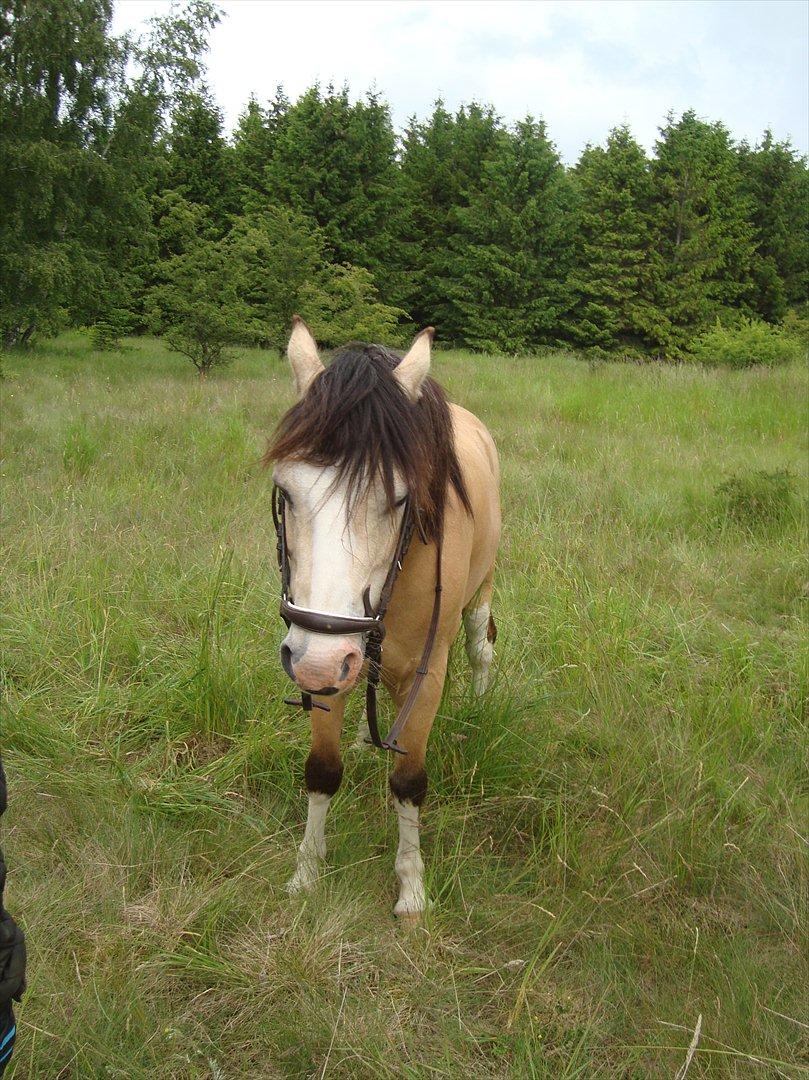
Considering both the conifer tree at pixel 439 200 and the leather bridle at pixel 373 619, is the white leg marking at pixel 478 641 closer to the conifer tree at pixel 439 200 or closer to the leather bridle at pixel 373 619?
the leather bridle at pixel 373 619

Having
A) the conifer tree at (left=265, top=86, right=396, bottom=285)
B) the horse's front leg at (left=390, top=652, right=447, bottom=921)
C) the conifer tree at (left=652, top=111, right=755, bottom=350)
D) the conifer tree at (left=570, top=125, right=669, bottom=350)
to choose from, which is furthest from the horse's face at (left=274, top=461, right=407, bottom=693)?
the conifer tree at (left=652, top=111, right=755, bottom=350)

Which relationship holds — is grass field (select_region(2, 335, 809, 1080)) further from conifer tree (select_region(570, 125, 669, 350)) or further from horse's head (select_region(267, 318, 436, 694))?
conifer tree (select_region(570, 125, 669, 350))

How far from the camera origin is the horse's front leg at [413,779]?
2.46m

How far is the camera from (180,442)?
7.02 meters

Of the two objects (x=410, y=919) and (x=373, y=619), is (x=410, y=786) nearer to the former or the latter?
(x=410, y=919)

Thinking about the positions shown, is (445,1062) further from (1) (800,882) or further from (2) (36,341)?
(2) (36,341)

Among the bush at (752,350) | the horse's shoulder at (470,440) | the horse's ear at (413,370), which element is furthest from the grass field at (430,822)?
the bush at (752,350)

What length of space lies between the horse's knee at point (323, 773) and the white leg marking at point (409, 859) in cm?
23

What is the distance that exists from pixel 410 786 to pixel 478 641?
124 cm

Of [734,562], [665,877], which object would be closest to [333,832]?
[665,877]

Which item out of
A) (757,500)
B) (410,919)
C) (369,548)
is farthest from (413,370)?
(757,500)

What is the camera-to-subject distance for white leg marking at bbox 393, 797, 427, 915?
2404 millimetres

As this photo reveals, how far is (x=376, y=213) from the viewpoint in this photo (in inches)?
1044

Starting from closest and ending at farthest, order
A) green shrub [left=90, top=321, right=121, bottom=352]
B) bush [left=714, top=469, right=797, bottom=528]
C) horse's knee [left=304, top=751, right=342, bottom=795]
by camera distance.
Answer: horse's knee [left=304, top=751, right=342, bottom=795] → bush [left=714, top=469, right=797, bottom=528] → green shrub [left=90, top=321, right=121, bottom=352]
